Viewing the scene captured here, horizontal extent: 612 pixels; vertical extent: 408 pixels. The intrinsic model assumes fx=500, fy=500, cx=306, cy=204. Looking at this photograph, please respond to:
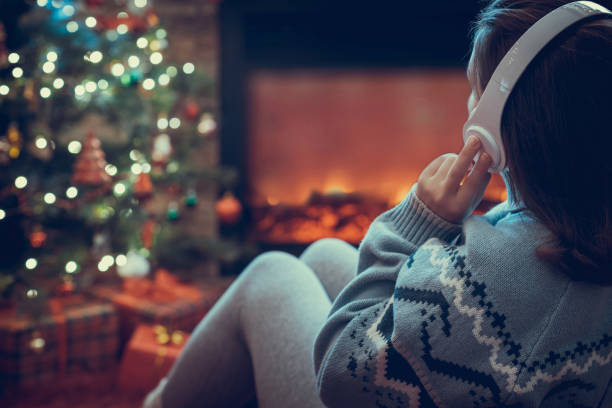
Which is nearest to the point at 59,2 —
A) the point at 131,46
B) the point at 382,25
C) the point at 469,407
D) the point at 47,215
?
the point at 131,46

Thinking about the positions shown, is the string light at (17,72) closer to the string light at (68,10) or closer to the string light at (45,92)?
the string light at (45,92)

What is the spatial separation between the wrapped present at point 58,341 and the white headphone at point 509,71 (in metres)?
1.33

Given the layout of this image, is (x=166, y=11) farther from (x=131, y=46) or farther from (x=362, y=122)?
(x=362, y=122)

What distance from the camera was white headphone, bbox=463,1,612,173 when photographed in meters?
0.47

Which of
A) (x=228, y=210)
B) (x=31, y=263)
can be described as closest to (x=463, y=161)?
(x=31, y=263)

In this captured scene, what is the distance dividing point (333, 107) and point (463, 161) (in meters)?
1.87

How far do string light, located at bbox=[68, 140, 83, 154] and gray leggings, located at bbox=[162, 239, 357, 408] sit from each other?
42.5 inches

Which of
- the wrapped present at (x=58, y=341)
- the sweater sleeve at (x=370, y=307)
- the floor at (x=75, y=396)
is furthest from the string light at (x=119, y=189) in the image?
the sweater sleeve at (x=370, y=307)

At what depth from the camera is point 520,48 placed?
486mm

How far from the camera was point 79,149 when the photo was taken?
5.47 ft

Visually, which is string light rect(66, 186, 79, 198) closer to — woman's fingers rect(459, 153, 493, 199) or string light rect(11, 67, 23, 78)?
string light rect(11, 67, 23, 78)

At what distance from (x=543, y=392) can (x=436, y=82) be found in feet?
6.79

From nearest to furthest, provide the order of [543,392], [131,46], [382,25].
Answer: [543,392] < [131,46] < [382,25]

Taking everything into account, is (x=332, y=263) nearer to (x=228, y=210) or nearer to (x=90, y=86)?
(x=90, y=86)
